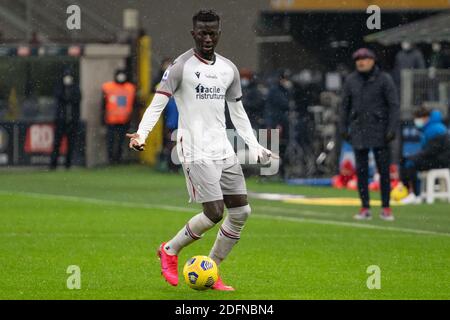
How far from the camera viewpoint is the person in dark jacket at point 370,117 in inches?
708

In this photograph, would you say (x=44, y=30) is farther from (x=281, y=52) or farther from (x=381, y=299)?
(x=381, y=299)

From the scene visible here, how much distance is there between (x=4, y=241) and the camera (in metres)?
15.3

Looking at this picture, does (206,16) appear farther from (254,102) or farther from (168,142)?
(168,142)

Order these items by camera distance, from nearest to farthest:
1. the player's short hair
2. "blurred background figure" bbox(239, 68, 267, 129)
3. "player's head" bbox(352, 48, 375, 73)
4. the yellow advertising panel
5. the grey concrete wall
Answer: the player's short hair → "player's head" bbox(352, 48, 375, 73) → "blurred background figure" bbox(239, 68, 267, 129) → the yellow advertising panel → the grey concrete wall

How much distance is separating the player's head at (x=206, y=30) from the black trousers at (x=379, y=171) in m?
7.35

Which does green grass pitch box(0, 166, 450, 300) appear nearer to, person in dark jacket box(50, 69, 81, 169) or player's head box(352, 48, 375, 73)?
player's head box(352, 48, 375, 73)

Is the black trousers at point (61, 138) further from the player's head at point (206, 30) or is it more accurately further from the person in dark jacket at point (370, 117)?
the player's head at point (206, 30)

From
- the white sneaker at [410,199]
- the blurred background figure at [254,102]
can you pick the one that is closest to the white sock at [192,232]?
the white sneaker at [410,199]

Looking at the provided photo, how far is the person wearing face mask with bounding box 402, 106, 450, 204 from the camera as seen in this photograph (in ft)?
69.4

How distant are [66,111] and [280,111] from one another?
5686 mm

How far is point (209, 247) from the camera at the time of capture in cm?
1488

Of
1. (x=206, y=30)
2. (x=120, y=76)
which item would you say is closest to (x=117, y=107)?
(x=120, y=76)

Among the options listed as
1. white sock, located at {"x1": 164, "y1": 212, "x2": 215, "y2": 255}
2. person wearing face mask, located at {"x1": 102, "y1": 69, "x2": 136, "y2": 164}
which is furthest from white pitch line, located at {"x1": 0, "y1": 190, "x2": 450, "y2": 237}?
person wearing face mask, located at {"x1": 102, "y1": 69, "x2": 136, "y2": 164}

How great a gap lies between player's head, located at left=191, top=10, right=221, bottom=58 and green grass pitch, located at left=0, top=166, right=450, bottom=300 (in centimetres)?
197
